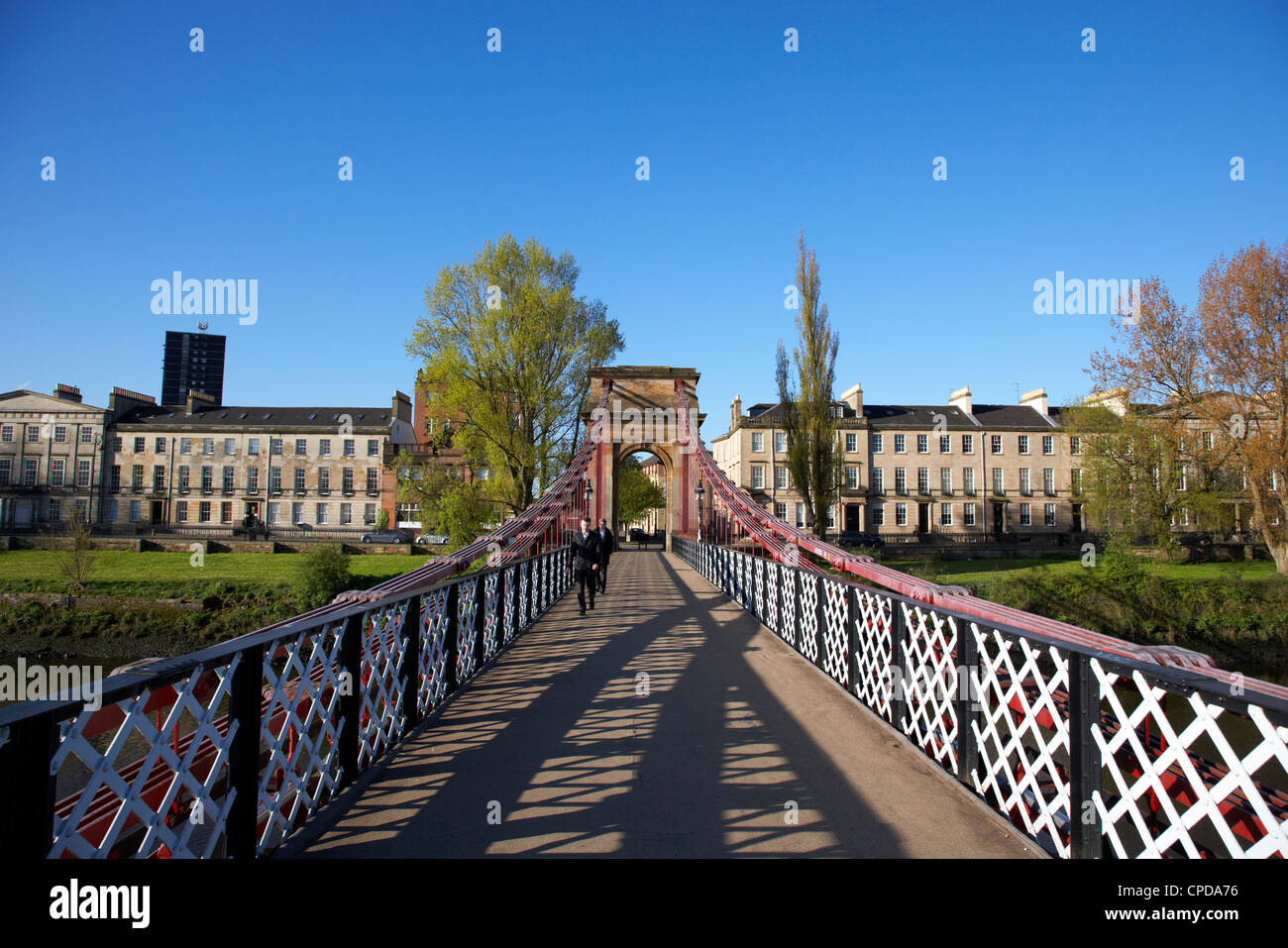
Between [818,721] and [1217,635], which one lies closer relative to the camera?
[818,721]

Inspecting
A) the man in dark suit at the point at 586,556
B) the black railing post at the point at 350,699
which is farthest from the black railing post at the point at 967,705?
the man in dark suit at the point at 586,556

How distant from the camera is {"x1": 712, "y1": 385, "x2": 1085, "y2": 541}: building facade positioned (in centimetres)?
4784

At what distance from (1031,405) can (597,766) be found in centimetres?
5631

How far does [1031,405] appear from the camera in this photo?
52062 mm

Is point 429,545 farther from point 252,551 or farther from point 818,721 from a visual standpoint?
point 818,721

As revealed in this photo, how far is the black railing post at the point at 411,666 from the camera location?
5316 mm

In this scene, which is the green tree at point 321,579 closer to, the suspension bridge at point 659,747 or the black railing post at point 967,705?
the suspension bridge at point 659,747

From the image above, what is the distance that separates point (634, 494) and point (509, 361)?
103 ft

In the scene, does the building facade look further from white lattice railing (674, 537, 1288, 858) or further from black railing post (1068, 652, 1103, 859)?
black railing post (1068, 652, 1103, 859)

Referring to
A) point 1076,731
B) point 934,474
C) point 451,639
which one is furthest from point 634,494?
point 1076,731

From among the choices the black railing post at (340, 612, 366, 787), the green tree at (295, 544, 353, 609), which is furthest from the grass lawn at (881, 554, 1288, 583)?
the black railing post at (340, 612, 366, 787)

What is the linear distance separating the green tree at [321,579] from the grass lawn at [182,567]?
8.11 feet
